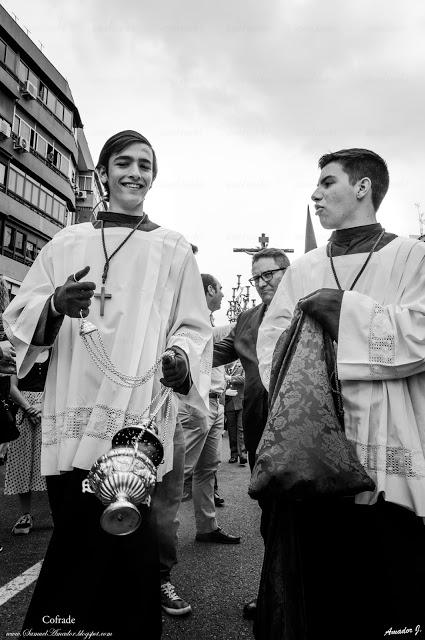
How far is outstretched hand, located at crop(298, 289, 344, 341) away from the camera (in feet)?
6.64

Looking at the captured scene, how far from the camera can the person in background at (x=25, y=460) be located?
477 centimetres

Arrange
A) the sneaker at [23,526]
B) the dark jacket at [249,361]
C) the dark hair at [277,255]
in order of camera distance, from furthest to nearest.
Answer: the sneaker at [23,526]
the dark hair at [277,255]
the dark jacket at [249,361]

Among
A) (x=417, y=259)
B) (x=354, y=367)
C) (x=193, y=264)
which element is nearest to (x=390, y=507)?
(x=354, y=367)

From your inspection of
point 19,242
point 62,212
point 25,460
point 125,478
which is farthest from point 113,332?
point 62,212

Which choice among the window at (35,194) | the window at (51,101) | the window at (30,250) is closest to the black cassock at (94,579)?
the window at (30,250)

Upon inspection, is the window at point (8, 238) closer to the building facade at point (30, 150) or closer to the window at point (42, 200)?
the building facade at point (30, 150)

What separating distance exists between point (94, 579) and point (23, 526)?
9.51ft

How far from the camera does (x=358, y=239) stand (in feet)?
7.68

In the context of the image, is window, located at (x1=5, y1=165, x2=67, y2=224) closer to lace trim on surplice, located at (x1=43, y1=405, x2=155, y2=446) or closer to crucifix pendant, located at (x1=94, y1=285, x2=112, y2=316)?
crucifix pendant, located at (x1=94, y1=285, x2=112, y2=316)

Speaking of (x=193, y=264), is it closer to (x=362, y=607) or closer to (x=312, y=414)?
(x=312, y=414)

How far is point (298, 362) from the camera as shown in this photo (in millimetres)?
1965

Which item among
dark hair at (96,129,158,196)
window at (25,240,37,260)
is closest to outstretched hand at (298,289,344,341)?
dark hair at (96,129,158,196)

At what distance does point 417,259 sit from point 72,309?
4.60 ft

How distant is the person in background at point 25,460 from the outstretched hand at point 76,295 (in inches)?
108
